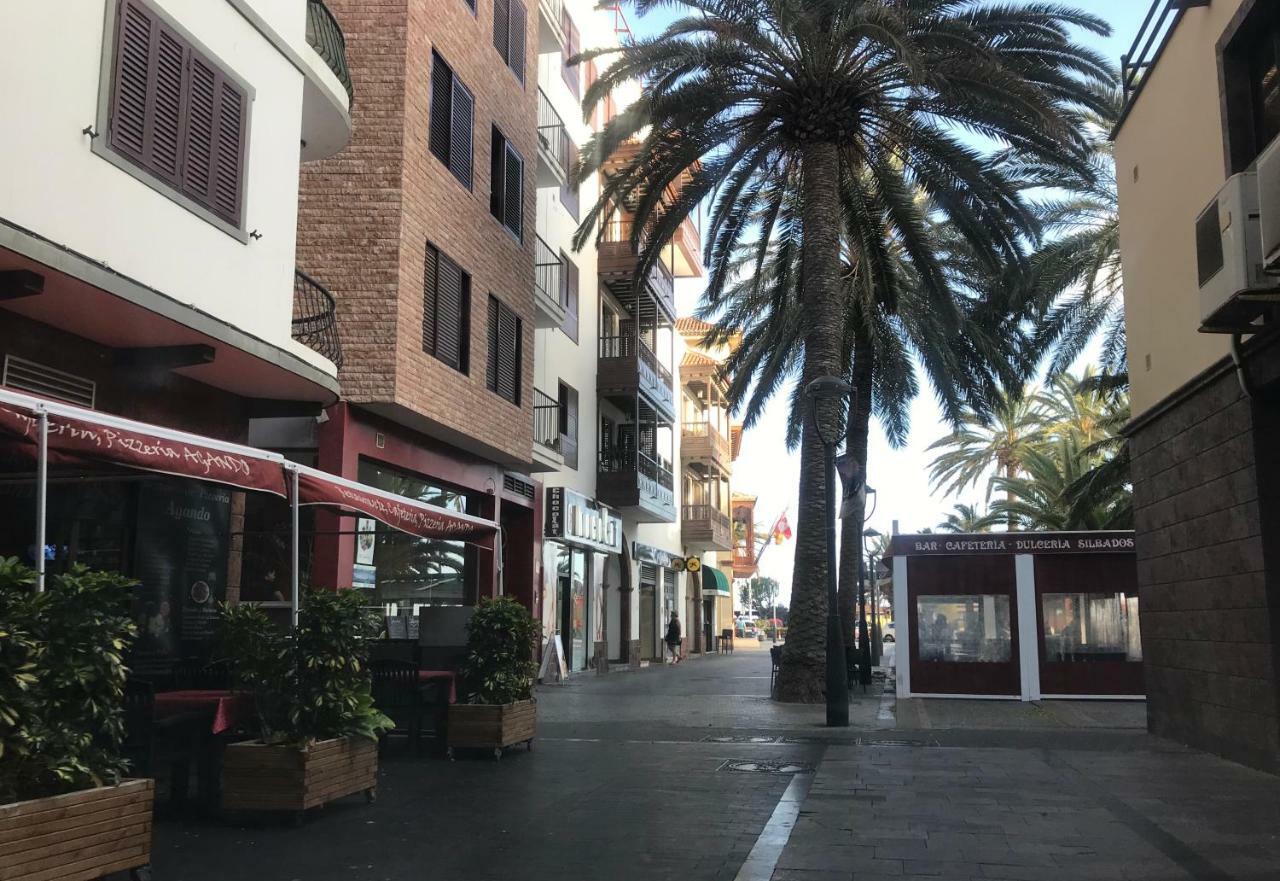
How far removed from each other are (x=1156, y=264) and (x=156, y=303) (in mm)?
10686

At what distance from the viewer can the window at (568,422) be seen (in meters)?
27.6

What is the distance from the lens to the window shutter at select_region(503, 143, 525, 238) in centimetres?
2147

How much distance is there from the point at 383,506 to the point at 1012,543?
12.2 m

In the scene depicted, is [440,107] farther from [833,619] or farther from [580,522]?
[580,522]

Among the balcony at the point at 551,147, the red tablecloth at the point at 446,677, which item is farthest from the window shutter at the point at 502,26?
the red tablecloth at the point at 446,677

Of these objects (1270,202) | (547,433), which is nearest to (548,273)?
(547,433)

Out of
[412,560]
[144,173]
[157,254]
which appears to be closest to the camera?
[144,173]

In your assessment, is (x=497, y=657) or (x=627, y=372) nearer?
(x=497, y=657)

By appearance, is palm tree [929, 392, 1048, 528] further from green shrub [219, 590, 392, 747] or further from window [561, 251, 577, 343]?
green shrub [219, 590, 392, 747]

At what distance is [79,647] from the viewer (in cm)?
536

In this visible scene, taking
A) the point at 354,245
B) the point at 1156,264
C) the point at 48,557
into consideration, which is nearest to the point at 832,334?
the point at 1156,264

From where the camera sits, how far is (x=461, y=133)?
749 inches

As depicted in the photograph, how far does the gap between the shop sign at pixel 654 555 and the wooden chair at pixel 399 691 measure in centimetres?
2290

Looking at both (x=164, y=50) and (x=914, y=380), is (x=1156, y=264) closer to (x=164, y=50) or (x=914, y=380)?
(x=164, y=50)
